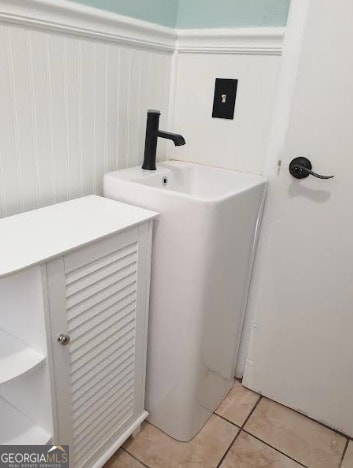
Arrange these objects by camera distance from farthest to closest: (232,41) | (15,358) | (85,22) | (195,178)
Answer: (195,178)
(232,41)
(85,22)
(15,358)

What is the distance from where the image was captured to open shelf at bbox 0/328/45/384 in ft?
2.61

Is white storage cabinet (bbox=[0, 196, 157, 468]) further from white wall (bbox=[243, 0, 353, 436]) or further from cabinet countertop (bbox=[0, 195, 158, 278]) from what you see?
white wall (bbox=[243, 0, 353, 436])

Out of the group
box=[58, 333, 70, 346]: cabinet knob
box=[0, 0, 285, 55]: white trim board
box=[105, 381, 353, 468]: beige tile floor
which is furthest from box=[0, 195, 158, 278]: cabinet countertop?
box=[105, 381, 353, 468]: beige tile floor

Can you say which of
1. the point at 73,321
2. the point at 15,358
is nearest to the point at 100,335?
the point at 73,321

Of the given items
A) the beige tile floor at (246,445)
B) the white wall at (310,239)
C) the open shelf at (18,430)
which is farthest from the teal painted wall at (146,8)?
the beige tile floor at (246,445)

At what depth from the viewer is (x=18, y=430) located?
93cm

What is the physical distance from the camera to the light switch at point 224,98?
1.33m

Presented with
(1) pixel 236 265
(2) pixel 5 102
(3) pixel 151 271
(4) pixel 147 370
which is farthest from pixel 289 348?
(2) pixel 5 102

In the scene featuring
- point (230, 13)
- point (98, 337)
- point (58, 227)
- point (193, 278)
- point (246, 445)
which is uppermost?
point (230, 13)

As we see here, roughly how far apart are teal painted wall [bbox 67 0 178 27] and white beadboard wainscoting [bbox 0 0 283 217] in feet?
0.10

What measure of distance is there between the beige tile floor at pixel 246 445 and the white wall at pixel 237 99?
37.1 inches

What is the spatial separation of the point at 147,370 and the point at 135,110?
0.91 m

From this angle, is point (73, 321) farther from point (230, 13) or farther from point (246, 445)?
point (230, 13)

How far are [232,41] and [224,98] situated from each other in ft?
0.61
